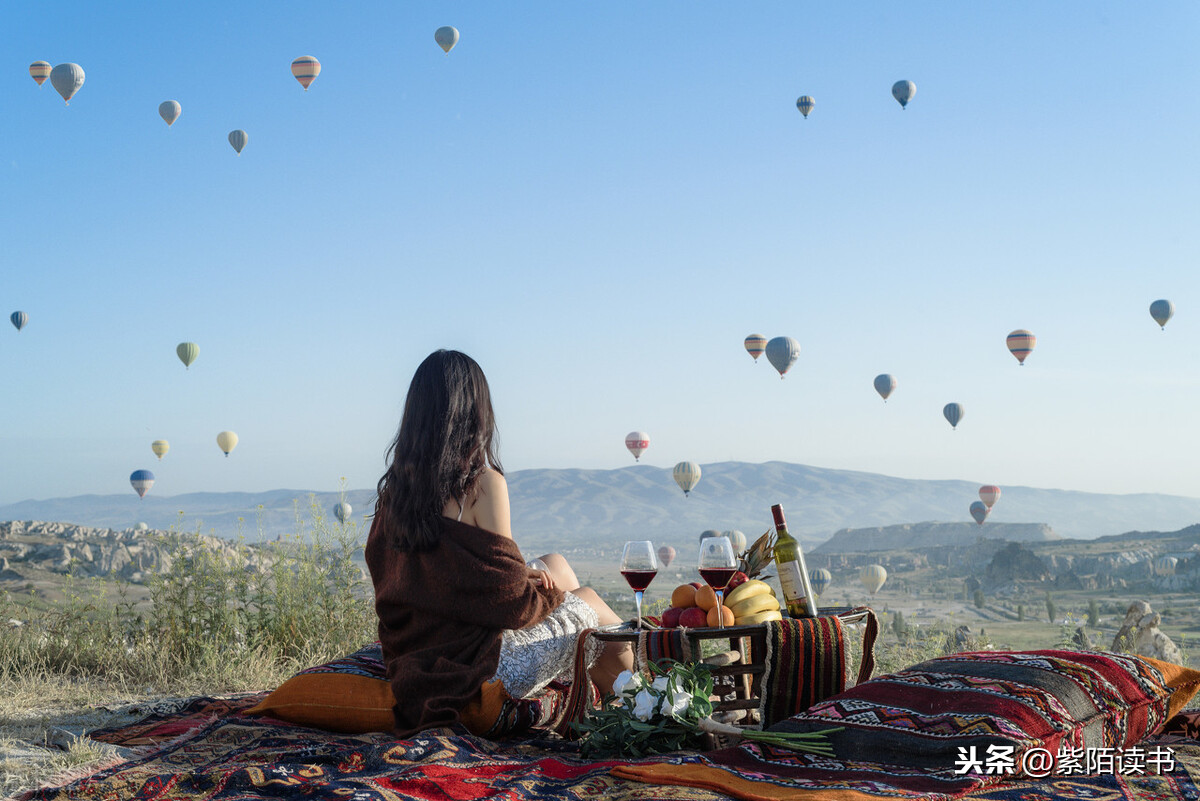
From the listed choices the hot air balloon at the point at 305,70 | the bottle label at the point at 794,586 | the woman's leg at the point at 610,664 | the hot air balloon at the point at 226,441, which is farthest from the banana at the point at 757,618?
the hot air balloon at the point at 226,441

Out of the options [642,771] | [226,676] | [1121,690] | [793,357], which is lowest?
[226,676]

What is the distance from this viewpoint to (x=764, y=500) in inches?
7274

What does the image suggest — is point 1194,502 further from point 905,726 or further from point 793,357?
point 905,726

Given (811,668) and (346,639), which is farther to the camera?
(346,639)

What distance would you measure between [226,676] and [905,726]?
4.18 m

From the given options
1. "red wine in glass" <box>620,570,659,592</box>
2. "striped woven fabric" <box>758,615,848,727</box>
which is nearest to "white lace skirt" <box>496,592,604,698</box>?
"red wine in glass" <box>620,570,659,592</box>

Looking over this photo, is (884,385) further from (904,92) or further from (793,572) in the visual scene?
(793,572)

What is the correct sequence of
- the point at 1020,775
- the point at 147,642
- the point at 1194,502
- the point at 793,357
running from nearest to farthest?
the point at 1020,775, the point at 147,642, the point at 793,357, the point at 1194,502

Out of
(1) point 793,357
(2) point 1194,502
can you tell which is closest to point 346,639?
(1) point 793,357

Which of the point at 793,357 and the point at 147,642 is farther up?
the point at 793,357

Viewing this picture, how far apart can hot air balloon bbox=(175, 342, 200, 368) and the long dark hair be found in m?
29.7

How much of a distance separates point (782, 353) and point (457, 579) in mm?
29327

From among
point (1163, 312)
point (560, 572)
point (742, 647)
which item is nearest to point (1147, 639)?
point (742, 647)

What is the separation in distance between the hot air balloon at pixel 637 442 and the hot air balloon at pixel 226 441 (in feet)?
53.8
